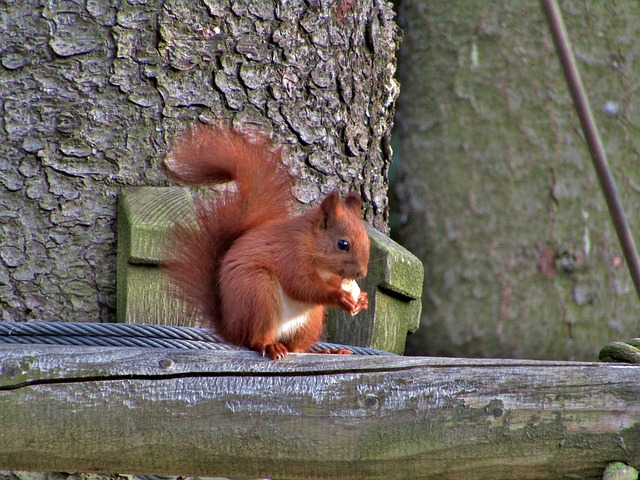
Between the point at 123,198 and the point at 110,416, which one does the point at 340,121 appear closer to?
the point at 123,198

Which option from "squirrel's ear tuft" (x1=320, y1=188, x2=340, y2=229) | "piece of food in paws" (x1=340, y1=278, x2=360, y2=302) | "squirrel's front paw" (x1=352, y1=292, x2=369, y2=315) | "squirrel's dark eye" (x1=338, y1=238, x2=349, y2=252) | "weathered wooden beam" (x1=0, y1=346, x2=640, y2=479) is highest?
"squirrel's ear tuft" (x1=320, y1=188, x2=340, y2=229)

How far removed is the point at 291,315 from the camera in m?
1.29

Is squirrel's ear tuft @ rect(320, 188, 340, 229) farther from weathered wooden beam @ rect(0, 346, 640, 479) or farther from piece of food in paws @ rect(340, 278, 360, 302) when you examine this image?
weathered wooden beam @ rect(0, 346, 640, 479)

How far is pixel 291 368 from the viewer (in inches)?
40.2

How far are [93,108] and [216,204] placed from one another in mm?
311

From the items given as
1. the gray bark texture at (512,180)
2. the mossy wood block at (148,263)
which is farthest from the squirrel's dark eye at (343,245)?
the gray bark texture at (512,180)

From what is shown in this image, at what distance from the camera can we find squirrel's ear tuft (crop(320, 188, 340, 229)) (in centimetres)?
127

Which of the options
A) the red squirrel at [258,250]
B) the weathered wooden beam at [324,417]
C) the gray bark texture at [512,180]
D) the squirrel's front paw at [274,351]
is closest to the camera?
the weathered wooden beam at [324,417]

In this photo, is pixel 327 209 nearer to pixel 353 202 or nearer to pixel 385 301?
pixel 353 202

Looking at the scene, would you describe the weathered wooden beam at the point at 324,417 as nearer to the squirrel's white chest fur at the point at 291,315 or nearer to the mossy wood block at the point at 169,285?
the squirrel's white chest fur at the point at 291,315

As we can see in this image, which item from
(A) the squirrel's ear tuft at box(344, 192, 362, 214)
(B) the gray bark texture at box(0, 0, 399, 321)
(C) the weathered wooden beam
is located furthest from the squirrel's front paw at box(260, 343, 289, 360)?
(B) the gray bark texture at box(0, 0, 399, 321)

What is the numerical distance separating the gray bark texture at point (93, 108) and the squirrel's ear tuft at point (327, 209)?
0.31 m

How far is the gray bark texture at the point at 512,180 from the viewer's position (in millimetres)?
2549

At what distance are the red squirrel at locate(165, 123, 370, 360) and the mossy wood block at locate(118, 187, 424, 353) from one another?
0.20 feet
